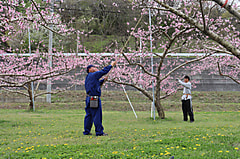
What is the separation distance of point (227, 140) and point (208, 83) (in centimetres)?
2121

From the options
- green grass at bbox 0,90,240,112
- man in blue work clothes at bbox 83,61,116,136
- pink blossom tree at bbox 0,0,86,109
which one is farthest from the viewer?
green grass at bbox 0,90,240,112

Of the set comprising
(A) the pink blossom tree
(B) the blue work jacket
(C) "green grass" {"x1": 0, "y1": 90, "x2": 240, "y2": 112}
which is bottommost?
(C) "green grass" {"x1": 0, "y1": 90, "x2": 240, "y2": 112}

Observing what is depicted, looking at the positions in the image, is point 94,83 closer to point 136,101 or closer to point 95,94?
point 95,94

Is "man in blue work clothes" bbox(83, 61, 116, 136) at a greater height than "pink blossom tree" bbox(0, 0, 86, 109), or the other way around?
"pink blossom tree" bbox(0, 0, 86, 109)

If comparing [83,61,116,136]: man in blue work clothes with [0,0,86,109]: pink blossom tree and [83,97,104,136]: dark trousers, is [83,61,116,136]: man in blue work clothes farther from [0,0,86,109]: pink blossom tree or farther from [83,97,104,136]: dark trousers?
[0,0,86,109]: pink blossom tree

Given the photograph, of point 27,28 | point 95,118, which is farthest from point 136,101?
point 95,118

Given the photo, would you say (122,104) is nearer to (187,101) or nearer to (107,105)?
(107,105)

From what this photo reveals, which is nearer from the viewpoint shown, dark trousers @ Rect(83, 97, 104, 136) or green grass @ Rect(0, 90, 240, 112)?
dark trousers @ Rect(83, 97, 104, 136)

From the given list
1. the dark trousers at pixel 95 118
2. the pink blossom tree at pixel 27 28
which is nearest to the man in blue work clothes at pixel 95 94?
the dark trousers at pixel 95 118

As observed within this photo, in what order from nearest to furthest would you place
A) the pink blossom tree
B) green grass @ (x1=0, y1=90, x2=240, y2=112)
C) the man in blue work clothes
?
1. the man in blue work clothes
2. the pink blossom tree
3. green grass @ (x1=0, y1=90, x2=240, y2=112)

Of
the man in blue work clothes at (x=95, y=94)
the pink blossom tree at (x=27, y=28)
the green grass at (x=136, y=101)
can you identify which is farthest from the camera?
the green grass at (x=136, y=101)

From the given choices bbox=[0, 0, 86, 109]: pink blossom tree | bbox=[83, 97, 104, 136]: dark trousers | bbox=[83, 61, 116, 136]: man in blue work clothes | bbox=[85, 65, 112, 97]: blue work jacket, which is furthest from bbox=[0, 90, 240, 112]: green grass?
bbox=[85, 65, 112, 97]: blue work jacket

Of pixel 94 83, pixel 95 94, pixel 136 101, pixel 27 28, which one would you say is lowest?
pixel 136 101

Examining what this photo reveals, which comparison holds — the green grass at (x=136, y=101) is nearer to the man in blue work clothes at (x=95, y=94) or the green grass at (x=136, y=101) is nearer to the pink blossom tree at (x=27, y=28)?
the pink blossom tree at (x=27, y=28)
